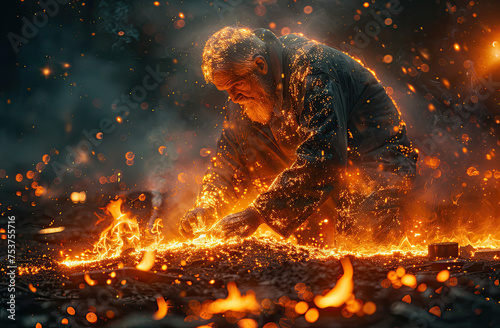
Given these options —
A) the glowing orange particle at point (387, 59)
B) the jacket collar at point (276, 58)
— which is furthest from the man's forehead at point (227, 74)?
the glowing orange particle at point (387, 59)

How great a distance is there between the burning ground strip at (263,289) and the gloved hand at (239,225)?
0.13 metres

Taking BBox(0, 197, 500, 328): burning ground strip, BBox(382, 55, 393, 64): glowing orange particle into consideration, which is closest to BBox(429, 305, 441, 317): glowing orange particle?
BBox(0, 197, 500, 328): burning ground strip

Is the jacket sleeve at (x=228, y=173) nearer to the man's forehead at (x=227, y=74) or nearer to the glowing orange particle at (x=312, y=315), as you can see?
the man's forehead at (x=227, y=74)

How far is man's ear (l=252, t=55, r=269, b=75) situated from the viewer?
3.25 m

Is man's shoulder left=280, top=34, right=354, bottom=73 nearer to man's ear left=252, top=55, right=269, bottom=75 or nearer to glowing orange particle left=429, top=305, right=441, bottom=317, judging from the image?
man's ear left=252, top=55, right=269, bottom=75

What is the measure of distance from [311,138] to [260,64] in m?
0.78

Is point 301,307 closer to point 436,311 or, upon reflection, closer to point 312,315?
point 312,315

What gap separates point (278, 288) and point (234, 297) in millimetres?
260

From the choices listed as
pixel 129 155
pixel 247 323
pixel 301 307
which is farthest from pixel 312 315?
pixel 129 155

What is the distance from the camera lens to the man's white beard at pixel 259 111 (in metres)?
3.55

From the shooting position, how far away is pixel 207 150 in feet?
20.2

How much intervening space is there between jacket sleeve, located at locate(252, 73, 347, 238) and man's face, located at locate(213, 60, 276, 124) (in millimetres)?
424

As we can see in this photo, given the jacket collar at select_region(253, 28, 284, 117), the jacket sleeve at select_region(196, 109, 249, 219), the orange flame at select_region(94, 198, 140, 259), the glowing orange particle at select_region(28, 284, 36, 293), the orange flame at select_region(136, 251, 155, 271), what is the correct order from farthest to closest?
the jacket sleeve at select_region(196, 109, 249, 219) → the orange flame at select_region(94, 198, 140, 259) → the jacket collar at select_region(253, 28, 284, 117) → the orange flame at select_region(136, 251, 155, 271) → the glowing orange particle at select_region(28, 284, 36, 293)

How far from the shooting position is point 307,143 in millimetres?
3021
